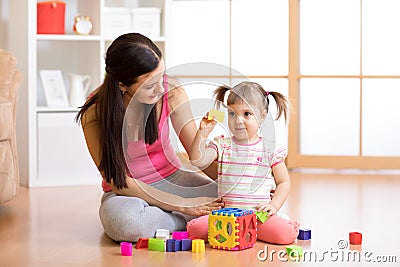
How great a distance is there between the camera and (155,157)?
2533 mm

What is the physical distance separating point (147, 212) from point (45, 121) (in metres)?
1.48

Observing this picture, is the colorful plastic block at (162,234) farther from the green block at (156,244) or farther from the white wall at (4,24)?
the white wall at (4,24)

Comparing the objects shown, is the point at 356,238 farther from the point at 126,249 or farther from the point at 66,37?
the point at 66,37

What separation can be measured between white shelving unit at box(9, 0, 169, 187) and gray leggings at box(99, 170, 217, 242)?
1.23 m

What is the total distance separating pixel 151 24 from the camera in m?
3.95

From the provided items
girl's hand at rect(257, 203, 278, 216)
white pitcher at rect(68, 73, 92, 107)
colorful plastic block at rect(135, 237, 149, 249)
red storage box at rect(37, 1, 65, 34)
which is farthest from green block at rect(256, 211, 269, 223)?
red storage box at rect(37, 1, 65, 34)

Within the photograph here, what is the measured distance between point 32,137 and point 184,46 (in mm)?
1312

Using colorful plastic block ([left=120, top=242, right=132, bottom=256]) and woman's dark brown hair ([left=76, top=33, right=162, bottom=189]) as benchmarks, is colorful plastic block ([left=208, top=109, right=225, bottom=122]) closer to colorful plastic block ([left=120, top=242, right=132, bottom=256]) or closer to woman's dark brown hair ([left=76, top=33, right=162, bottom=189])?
woman's dark brown hair ([left=76, top=33, right=162, bottom=189])

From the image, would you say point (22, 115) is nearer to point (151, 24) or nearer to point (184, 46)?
point (151, 24)

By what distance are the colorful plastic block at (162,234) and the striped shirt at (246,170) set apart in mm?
211

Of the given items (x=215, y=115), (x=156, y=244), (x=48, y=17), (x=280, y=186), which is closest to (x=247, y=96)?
(x=215, y=115)

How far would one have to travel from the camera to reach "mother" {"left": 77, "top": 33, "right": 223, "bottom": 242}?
7.43 feet

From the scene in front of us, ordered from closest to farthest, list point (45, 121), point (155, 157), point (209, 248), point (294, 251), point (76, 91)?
point (294, 251) < point (209, 248) < point (155, 157) < point (45, 121) < point (76, 91)

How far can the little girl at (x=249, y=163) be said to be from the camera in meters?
2.34
